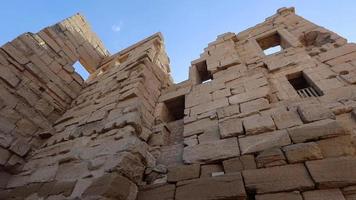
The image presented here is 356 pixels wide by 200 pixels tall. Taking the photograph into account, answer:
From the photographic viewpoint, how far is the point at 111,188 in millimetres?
2457

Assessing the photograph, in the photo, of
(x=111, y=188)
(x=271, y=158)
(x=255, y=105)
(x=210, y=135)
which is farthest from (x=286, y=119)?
(x=111, y=188)

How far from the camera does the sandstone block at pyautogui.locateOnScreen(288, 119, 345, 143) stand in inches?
98.6

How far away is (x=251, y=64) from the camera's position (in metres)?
4.96

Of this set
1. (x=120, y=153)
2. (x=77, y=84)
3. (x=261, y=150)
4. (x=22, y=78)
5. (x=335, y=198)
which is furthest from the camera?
(x=77, y=84)

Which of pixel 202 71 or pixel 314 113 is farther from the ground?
pixel 202 71

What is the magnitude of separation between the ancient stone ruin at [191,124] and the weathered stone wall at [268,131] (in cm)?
1

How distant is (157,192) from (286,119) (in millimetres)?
1932

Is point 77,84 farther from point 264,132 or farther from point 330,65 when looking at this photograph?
point 330,65

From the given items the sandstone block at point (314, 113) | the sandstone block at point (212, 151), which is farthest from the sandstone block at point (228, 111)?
the sandstone block at point (314, 113)

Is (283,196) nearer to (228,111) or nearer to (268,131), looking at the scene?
(268,131)

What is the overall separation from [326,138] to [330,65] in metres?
2.05

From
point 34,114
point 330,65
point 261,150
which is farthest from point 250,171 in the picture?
point 34,114

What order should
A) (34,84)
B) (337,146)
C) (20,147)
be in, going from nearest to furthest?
(337,146), (20,147), (34,84)

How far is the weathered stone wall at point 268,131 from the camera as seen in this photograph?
2262 millimetres
